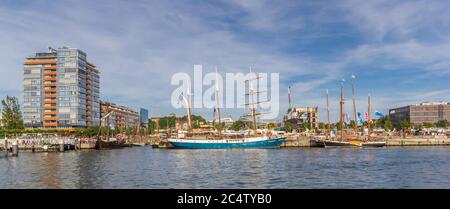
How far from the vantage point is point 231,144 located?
150 meters

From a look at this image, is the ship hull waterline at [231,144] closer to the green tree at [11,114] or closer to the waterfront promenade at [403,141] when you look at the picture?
the waterfront promenade at [403,141]

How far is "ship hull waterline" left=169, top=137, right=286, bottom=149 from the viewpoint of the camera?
14750cm

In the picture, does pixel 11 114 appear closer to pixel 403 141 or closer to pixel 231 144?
pixel 231 144

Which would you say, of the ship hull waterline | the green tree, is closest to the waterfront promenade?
the ship hull waterline

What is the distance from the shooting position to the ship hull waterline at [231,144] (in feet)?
484

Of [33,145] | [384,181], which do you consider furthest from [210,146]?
[384,181]

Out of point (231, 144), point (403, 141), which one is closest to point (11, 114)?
point (231, 144)

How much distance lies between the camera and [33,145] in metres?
135

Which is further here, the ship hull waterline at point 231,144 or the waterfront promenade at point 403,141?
the waterfront promenade at point 403,141

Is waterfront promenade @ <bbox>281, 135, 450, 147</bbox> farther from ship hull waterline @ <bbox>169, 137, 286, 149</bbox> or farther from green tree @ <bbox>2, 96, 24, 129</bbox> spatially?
green tree @ <bbox>2, 96, 24, 129</bbox>

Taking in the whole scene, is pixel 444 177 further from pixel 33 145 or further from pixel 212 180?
pixel 33 145

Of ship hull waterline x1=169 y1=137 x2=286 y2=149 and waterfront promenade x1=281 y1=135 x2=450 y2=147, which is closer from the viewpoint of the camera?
ship hull waterline x1=169 y1=137 x2=286 y2=149

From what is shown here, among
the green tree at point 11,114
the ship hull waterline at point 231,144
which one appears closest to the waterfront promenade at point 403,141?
the ship hull waterline at point 231,144

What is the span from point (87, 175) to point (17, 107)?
133m
